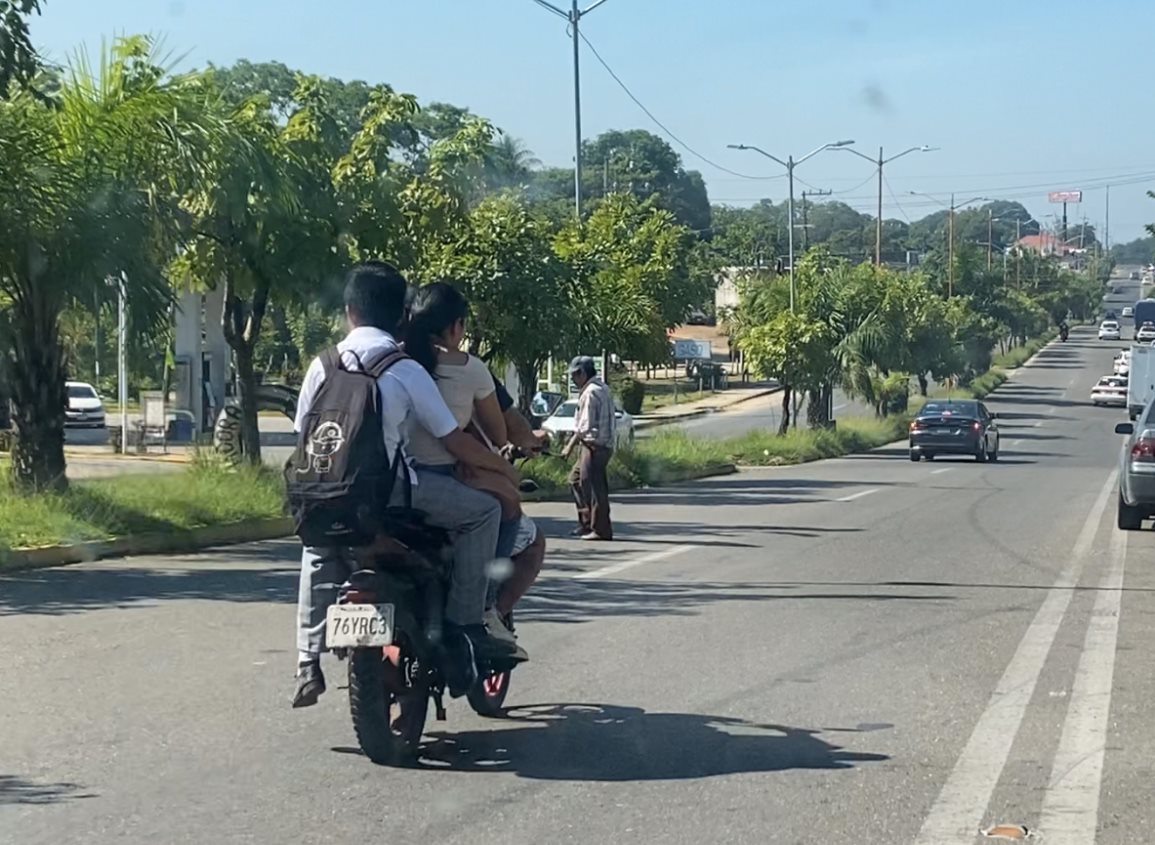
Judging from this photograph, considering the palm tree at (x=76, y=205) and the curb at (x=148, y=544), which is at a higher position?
the palm tree at (x=76, y=205)

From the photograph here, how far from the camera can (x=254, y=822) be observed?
6.23 metres

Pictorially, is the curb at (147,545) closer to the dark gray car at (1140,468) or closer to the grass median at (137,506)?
the grass median at (137,506)

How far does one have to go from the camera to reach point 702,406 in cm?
6994

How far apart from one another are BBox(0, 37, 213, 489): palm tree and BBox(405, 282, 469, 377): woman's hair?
8.27m

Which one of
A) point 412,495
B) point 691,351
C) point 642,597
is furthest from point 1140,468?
point 691,351

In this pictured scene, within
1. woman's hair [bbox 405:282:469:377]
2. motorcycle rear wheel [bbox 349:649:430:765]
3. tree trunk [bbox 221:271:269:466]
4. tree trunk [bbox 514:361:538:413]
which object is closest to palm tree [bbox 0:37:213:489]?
tree trunk [bbox 221:271:269:466]

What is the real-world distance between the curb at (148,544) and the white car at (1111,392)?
2432 inches

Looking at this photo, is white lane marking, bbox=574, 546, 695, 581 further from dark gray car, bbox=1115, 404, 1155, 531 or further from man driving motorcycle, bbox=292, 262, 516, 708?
man driving motorcycle, bbox=292, 262, 516, 708

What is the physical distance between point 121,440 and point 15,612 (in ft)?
88.5

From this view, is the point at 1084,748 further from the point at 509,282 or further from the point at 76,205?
the point at 509,282

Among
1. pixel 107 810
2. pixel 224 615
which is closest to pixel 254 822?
pixel 107 810

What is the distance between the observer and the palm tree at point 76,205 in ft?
49.8

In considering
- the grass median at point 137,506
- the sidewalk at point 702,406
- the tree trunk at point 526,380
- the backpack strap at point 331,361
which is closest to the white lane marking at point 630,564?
the grass median at point 137,506

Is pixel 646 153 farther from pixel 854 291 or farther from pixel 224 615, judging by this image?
pixel 224 615
